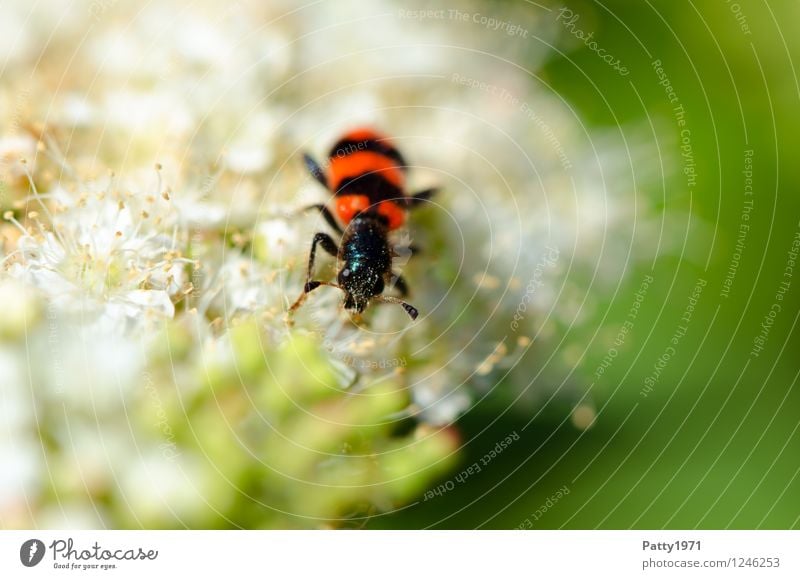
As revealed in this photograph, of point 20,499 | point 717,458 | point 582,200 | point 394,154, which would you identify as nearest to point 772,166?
point 582,200

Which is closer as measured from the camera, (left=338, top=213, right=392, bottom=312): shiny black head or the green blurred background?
(left=338, top=213, right=392, bottom=312): shiny black head

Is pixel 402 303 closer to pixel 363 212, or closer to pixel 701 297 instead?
pixel 363 212

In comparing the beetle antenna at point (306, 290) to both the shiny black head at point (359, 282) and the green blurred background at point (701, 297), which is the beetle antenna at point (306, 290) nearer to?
the shiny black head at point (359, 282)

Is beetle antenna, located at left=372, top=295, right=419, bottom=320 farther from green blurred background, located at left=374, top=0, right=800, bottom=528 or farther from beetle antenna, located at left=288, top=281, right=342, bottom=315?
green blurred background, located at left=374, top=0, right=800, bottom=528

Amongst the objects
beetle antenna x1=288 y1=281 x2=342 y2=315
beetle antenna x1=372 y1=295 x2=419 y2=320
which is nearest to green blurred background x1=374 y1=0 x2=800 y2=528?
Result: beetle antenna x1=372 y1=295 x2=419 y2=320

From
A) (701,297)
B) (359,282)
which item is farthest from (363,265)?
(701,297)
